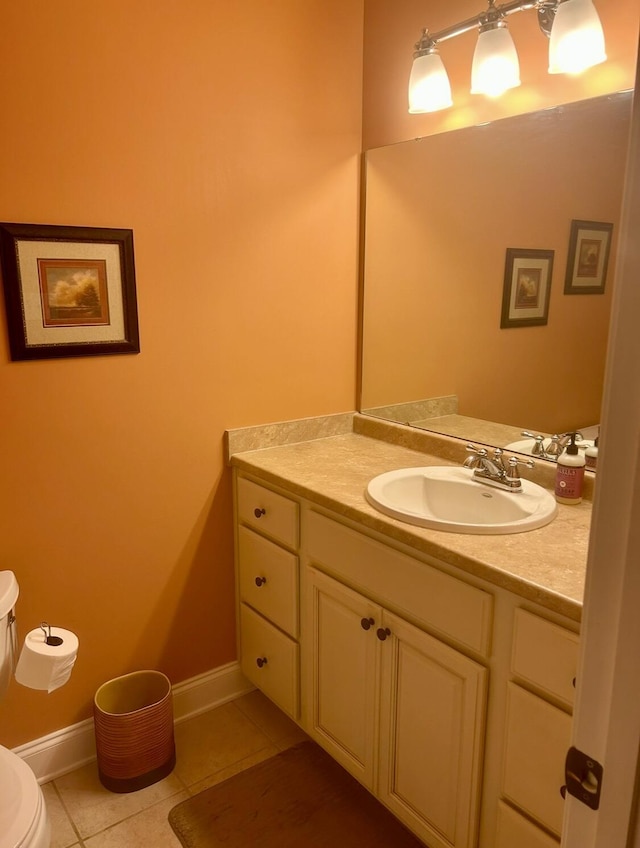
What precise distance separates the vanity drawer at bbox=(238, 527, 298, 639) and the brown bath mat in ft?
1.40

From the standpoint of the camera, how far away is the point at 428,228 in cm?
208

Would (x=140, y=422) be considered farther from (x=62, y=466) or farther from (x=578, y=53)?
(x=578, y=53)

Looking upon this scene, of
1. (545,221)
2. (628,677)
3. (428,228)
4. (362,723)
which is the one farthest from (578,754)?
(428,228)

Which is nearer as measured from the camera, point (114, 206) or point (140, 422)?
point (114, 206)

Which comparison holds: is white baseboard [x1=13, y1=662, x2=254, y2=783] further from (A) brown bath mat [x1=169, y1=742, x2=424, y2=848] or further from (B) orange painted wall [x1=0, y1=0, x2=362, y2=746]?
(A) brown bath mat [x1=169, y1=742, x2=424, y2=848]

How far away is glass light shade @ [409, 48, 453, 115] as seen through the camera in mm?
1851

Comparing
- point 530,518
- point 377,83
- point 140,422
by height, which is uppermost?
point 377,83

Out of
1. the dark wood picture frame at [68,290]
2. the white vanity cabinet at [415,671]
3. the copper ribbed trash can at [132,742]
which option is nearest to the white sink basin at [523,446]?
the white vanity cabinet at [415,671]

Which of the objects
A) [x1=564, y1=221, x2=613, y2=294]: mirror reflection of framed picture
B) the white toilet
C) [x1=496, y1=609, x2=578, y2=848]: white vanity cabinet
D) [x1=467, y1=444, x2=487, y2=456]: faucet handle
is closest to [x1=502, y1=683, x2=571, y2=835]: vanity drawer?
[x1=496, y1=609, x2=578, y2=848]: white vanity cabinet

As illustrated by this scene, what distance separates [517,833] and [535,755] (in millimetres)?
199

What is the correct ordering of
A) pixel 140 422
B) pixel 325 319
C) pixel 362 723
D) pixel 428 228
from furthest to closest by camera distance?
pixel 325 319
pixel 428 228
pixel 140 422
pixel 362 723

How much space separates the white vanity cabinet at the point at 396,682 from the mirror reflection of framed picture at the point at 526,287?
80cm

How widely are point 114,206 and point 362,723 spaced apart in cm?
155

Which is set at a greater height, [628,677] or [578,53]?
[578,53]
